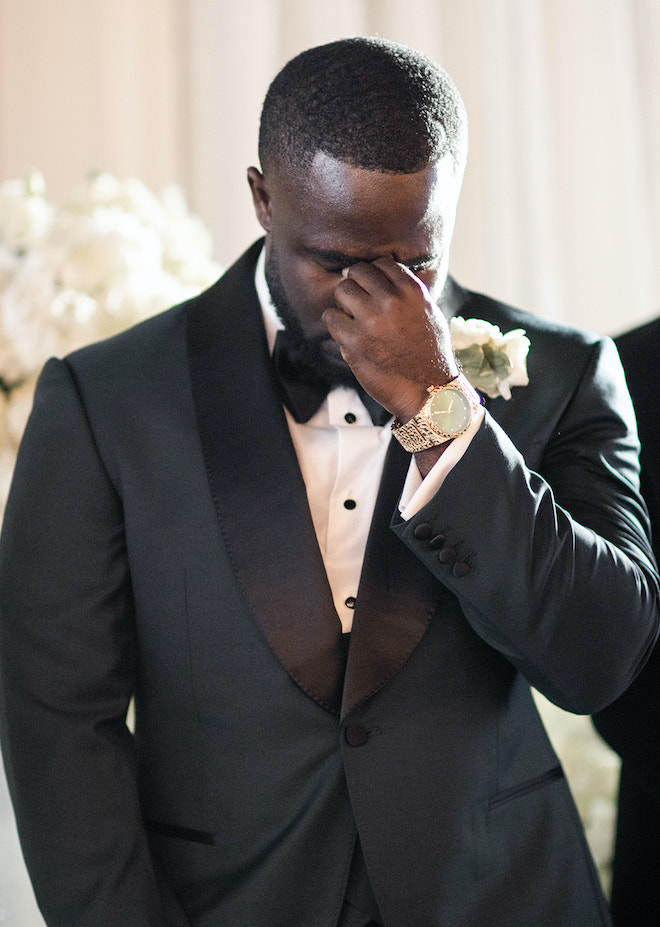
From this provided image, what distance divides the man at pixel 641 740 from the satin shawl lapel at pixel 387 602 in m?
0.39

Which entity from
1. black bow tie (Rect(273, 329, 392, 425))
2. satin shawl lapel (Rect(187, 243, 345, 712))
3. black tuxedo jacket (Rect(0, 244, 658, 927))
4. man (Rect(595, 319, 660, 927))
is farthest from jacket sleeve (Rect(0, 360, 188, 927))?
man (Rect(595, 319, 660, 927))

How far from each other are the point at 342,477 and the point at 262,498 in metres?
0.12

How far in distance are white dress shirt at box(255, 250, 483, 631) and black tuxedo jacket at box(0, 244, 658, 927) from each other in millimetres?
46

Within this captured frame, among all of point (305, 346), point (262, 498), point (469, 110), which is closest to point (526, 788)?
point (262, 498)

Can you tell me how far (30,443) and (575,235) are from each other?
1.55 meters

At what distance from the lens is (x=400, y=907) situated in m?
1.17

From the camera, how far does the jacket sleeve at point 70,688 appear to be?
1.16m

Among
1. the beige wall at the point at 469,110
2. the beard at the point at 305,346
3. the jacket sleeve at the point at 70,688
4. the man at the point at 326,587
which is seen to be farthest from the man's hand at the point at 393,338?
the beige wall at the point at 469,110

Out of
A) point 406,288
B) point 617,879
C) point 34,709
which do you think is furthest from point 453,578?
point 617,879

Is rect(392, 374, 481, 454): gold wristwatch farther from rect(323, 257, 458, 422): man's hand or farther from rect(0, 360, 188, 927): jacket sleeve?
rect(0, 360, 188, 927): jacket sleeve

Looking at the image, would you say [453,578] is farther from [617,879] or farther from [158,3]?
[158,3]

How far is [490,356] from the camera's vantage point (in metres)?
1.22

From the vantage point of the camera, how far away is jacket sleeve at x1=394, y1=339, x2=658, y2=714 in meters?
1.10

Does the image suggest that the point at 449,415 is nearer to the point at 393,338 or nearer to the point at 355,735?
the point at 393,338
